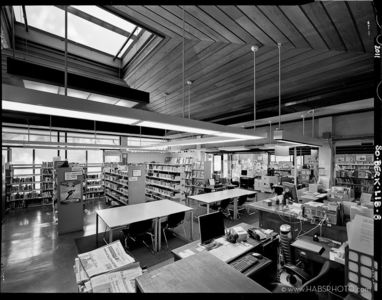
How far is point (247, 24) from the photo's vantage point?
213cm

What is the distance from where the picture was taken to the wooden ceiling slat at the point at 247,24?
1.91 meters

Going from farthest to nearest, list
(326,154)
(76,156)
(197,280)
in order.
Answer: (76,156) < (326,154) < (197,280)

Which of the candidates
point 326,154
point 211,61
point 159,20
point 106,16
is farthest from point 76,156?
point 326,154

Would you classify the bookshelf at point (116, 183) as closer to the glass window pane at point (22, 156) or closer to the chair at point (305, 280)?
the glass window pane at point (22, 156)

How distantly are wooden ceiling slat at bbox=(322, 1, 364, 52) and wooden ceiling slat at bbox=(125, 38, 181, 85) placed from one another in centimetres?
185

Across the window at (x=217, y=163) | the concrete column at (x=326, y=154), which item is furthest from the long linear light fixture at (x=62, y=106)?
the window at (x=217, y=163)

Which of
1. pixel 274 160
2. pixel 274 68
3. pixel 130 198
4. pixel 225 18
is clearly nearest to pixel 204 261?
pixel 225 18

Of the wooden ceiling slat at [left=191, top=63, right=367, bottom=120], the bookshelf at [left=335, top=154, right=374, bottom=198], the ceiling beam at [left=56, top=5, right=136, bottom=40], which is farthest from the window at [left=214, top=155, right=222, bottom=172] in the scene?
the ceiling beam at [left=56, top=5, right=136, bottom=40]

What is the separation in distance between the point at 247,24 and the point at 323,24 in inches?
30.9

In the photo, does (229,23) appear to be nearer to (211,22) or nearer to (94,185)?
(211,22)

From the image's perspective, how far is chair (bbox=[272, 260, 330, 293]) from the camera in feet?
6.13

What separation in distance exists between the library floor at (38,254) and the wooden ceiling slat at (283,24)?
14.0 ft
